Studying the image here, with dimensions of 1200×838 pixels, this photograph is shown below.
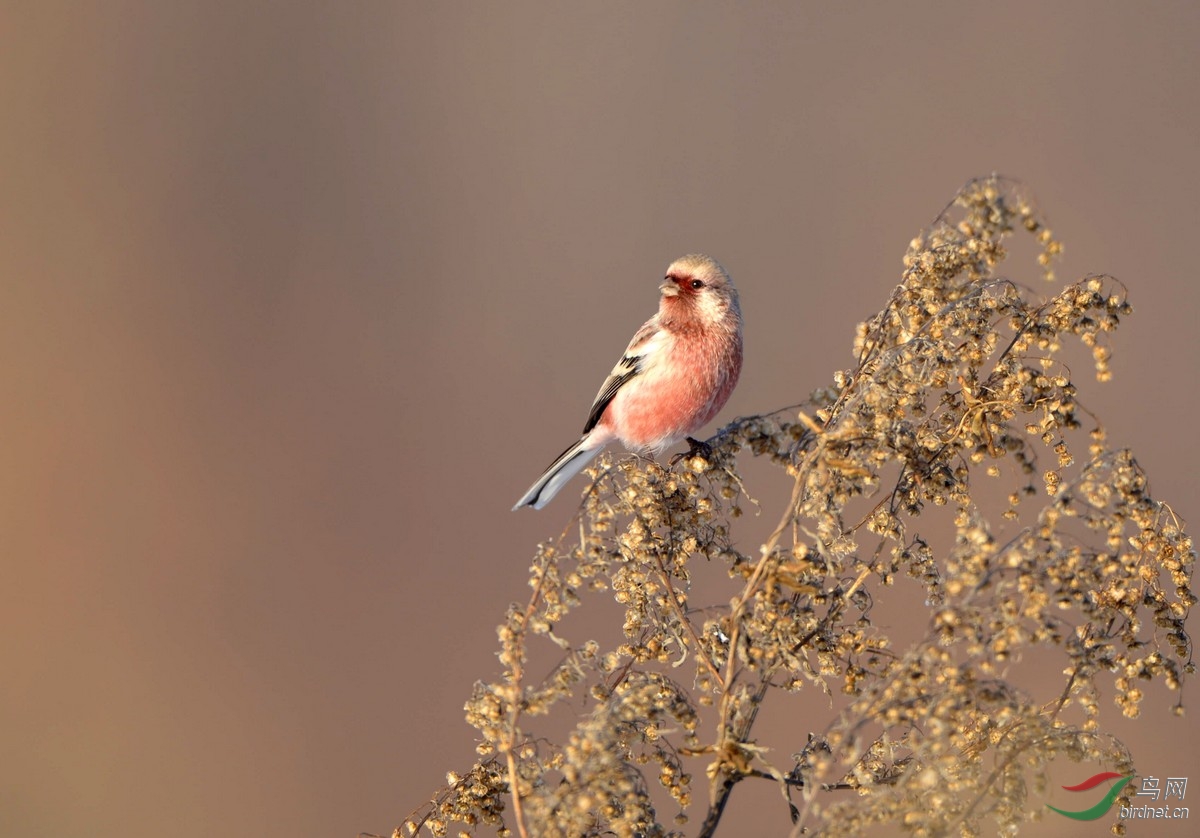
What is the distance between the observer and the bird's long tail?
14.1 feet

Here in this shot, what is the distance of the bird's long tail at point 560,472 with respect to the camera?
14.1ft

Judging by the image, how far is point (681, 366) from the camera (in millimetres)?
4227

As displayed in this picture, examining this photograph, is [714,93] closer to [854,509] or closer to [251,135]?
[251,135]

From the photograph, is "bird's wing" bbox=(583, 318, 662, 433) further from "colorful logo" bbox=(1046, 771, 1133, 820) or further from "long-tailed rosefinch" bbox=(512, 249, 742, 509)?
"colorful logo" bbox=(1046, 771, 1133, 820)

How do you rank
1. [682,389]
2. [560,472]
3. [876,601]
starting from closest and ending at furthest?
[876,601], [682,389], [560,472]

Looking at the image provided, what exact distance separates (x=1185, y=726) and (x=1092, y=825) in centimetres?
163

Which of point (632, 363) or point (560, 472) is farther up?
point (632, 363)

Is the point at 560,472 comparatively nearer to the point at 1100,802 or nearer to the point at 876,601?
the point at 1100,802

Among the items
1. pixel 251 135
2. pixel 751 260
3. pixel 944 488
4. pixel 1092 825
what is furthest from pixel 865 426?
pixel 251 135

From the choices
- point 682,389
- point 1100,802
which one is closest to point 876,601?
point 1100,802

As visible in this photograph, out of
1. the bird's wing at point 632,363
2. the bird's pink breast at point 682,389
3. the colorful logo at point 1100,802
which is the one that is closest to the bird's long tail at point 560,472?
the bird's wing at point 632,363

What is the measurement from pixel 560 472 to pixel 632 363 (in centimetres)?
53

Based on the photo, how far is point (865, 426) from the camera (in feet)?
6.81

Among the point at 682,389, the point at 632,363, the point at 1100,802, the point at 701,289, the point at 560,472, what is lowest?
the point at 1100,802
